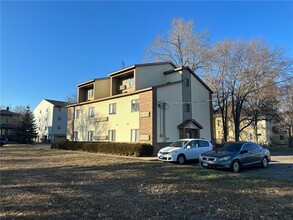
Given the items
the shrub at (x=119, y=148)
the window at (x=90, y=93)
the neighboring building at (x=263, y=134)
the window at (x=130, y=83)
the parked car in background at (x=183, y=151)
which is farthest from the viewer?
the neighboring building at (x=263, y=134)

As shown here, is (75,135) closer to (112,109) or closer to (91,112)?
(91,112)

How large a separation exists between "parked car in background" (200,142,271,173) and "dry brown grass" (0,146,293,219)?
2.52 meters

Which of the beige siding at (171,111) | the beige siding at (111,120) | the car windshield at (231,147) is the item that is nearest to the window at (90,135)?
the beige siding at (111,120)

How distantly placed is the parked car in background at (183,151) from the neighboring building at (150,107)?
16.5 ft

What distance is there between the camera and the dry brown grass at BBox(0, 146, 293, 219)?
589 cm

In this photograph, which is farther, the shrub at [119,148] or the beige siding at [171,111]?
the beige siding at [171,111]

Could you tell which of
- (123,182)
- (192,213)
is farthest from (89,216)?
(123,182)

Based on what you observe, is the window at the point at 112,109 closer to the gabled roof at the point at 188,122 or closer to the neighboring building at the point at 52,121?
the gabled roof at the point at 188,122

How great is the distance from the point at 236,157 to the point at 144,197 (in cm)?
→ 766

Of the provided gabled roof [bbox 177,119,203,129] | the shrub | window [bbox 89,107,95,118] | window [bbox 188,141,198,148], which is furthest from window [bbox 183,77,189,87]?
window [bbox 89,107,95,118]

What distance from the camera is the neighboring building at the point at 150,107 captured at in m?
23.7

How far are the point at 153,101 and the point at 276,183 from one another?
14.8 meters

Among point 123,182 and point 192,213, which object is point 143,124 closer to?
point 123,182

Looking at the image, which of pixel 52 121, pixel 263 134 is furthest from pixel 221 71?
pixel 52 121
